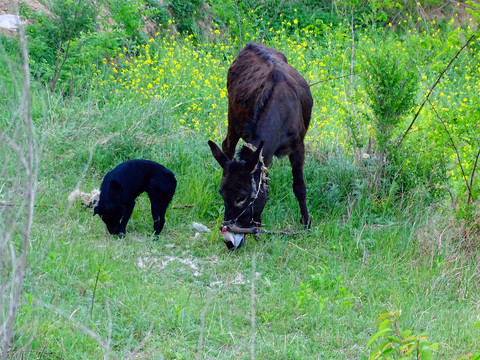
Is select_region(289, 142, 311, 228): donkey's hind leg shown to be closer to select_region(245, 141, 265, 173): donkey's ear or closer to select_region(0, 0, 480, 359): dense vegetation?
select_region(0, 0, 480, 359): dense vegetation

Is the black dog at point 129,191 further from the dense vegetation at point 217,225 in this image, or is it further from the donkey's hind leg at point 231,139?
the donkey's hind leg at point 231,139

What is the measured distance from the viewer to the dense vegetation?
Answer: 415cm

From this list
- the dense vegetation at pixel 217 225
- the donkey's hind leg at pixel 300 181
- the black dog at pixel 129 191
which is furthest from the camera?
the donkey's hind leg at pixel 300 181

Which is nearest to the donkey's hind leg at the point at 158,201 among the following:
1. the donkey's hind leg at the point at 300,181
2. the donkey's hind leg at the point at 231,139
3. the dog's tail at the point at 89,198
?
the dog's tail at the point at 89,198

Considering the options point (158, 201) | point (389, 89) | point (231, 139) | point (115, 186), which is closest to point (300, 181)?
point (231, 139)

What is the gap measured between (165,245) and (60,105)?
320 cm

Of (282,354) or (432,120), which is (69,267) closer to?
(282,354)

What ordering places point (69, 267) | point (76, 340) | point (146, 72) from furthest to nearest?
point (146, 72) → point (69, 267) → point (76, 340)

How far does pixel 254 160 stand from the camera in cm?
546

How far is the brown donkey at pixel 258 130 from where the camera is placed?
5562 millimetres

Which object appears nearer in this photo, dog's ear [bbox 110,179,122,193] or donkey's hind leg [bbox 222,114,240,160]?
dog's ear [bbox 110,179,122,193]

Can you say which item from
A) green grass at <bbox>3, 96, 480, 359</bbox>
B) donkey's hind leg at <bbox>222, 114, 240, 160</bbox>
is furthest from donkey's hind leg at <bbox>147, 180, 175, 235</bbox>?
donkey's hind leg at <bbox>222, 114, 240, 160</bbox>

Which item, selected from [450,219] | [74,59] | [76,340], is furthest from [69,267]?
[74,59]

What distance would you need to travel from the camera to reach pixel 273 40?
467 inches
